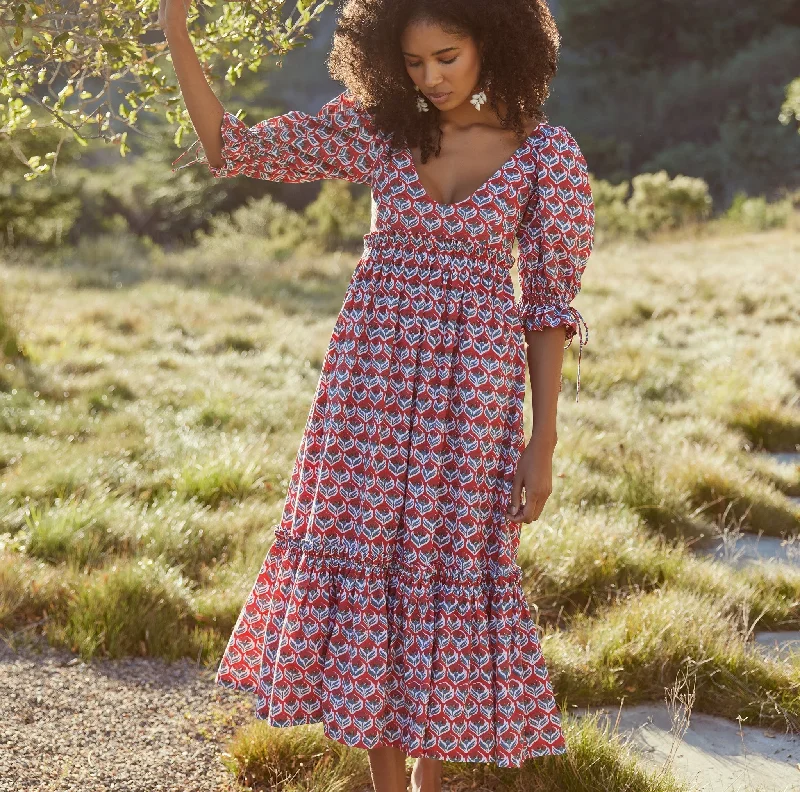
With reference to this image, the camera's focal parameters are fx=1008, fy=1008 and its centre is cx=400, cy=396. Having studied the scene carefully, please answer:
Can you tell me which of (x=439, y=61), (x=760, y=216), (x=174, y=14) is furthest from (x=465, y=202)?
(x=760, y=216)

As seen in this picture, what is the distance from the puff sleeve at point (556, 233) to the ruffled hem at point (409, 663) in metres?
0.61

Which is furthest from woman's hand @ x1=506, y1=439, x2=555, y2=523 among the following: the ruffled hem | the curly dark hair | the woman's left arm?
the curly dark hair

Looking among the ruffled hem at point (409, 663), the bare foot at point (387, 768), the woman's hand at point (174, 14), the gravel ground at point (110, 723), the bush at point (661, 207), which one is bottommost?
the gravel ground at point (110, 723)

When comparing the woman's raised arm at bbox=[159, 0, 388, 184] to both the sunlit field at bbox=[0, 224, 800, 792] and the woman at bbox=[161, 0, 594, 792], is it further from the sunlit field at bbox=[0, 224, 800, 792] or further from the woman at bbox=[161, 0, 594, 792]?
the sunlit field at bbox=[0, 224, 800, 792]

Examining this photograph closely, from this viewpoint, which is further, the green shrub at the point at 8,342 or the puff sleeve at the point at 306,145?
the green shrub at the point at 8,342

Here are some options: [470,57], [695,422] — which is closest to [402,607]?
[470,57]

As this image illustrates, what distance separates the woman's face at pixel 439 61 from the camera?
7.44 ft

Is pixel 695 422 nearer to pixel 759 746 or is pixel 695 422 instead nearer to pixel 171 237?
pixel 759 746

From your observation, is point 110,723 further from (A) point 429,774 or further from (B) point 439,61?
(B) point 439,61

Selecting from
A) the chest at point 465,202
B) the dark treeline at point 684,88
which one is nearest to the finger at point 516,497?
the chest at point 465,202

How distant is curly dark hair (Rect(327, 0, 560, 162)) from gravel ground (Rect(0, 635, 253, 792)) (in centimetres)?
171

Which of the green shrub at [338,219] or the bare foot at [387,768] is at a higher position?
the green shrub at [338,219]

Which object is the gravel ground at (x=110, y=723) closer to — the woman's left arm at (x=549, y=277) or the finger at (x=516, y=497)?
the finger at (x=516, y=497)

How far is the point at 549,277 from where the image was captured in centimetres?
236
